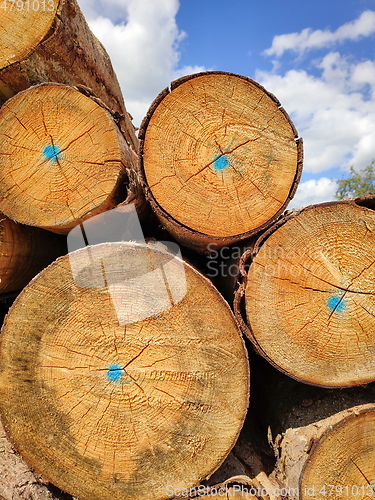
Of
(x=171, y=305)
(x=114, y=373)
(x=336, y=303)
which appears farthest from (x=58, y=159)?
(x=336, y=303)

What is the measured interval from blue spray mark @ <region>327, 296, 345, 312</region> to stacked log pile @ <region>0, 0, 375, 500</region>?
0.01 metres

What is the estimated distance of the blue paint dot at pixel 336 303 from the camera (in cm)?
176

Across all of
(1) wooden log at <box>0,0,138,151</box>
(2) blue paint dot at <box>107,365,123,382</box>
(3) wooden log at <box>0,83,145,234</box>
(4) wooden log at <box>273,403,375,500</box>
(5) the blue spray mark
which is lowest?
(4) wooden log at <box>273,403,375,500</box>

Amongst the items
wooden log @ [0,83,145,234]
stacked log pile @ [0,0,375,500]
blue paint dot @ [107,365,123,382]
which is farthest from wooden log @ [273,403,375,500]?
wooden log @ [0,83,145,234]

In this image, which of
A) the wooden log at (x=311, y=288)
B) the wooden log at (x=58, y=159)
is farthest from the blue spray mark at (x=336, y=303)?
the wooden log at (x=58, y=159)

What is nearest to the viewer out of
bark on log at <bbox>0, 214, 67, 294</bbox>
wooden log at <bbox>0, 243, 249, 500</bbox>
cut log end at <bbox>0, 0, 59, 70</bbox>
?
wooden log at <bbox>0, 243, 249, 500</bbox>

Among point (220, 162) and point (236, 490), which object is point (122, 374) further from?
point (220, 162)

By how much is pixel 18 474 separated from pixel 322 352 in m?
1.70

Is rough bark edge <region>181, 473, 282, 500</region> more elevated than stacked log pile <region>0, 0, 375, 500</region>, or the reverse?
stacked log pile <region>0, 0, 375, 500</region>

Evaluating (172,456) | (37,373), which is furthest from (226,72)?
(172,456)

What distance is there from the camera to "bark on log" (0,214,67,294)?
210 cm

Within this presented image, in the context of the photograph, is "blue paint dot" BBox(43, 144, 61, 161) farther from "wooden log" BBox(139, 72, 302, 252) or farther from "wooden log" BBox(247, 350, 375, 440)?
"wooden log" BBox(247, 350, 375, 440)

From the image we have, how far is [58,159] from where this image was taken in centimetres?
182

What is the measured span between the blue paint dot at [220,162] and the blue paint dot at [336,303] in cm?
84
